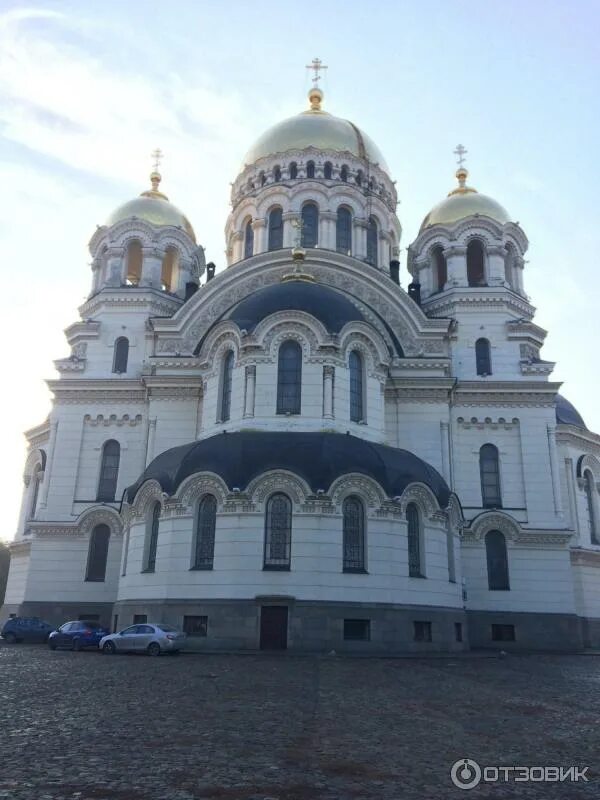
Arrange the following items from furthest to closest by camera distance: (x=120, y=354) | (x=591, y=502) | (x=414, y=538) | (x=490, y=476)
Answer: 1. (x=591, y=502)
2. (x=120, y=354)
3. (x=490, y=476)
4. (x=414, y=538)

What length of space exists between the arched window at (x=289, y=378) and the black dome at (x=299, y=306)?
1.46 metres

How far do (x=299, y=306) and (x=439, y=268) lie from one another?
1207cm

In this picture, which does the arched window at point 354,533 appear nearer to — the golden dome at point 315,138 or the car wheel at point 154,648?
the car wheel at point 154,648

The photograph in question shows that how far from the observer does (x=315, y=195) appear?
120 ft

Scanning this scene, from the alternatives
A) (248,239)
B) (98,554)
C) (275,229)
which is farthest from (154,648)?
(248,239)

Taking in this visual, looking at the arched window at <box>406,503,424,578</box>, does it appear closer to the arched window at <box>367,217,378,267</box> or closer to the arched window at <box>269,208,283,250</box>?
the arched window at <box>367,217,378,267</box>

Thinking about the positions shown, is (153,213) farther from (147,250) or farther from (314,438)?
(314,438)

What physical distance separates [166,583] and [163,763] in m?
16.4

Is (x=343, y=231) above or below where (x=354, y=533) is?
above

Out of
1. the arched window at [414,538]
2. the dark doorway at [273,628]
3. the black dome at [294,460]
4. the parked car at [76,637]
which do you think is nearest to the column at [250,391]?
the black dome at [294,460]

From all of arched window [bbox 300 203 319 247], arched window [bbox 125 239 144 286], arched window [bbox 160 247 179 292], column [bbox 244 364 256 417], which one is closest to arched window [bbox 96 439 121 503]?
column [bbox 244 364 256 417]

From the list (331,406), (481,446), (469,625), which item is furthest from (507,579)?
(331,406)

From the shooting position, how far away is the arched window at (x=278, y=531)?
2267cm

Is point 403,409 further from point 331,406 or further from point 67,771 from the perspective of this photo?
point 67,771
